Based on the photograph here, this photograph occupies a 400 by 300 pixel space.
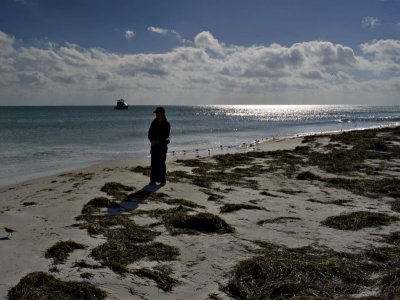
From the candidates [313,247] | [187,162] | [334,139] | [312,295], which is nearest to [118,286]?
[312,295]

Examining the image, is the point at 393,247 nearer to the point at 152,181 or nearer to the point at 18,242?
the point at 18,242

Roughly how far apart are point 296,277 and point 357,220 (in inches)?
132

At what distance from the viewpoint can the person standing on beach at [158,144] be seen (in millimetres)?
11102

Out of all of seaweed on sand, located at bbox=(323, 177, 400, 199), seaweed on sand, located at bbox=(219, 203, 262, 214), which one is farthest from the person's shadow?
seaweed on sand, located at bbox=(323, 177, 400, 199)

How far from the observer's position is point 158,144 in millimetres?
11211

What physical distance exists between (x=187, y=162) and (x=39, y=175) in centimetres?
604

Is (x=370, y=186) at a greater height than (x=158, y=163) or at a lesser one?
lesser

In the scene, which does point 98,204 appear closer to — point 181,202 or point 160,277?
point 181,202

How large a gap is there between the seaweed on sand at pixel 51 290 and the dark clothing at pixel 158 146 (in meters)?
6.58

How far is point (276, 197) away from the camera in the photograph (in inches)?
402

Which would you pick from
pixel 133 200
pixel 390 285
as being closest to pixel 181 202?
pixel 133 200

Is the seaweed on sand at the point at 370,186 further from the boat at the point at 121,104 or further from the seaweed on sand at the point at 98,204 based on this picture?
the boat at the point at 121,104

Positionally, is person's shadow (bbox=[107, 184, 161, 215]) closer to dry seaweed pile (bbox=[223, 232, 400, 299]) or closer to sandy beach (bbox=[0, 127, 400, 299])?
sandy beach (bbox=[0, 127, 400, 299])

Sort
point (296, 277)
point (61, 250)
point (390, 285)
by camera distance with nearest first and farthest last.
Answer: point (390, 285)
point (296, 277)
point (61, 250)
